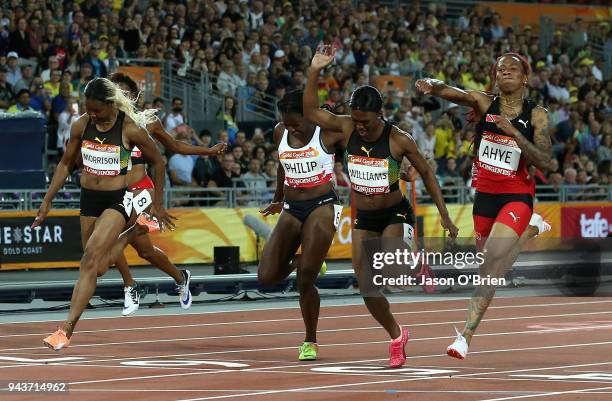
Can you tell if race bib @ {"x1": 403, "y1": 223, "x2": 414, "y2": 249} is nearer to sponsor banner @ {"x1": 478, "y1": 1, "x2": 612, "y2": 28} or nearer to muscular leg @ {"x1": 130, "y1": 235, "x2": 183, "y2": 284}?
muscular leg @ {"x1": 130, "y1": 235, "x2": 183, "y2": 284}

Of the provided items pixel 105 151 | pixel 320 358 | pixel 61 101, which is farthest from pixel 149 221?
pixel 61 101

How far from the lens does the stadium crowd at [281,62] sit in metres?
24.8

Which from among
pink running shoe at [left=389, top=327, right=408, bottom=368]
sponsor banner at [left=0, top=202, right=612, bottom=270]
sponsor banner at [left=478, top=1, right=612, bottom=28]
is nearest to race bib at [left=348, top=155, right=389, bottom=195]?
pink running shoe at [left=389, top=327, right=408, bottom=368]

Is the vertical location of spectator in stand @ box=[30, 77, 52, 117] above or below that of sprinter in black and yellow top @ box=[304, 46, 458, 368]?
below

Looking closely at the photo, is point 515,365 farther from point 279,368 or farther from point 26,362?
point 26,362

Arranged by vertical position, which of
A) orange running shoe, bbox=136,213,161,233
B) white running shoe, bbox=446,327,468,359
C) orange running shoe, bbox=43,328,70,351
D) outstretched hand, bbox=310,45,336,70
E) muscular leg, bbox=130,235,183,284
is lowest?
muscular leg, bbox=130,235,183,284

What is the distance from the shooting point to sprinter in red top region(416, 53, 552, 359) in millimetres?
11367

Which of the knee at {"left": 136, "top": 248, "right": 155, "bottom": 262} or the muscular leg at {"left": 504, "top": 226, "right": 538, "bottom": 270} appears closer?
the muscular leg at {"left": 504, "top": 226, "right": 538, "bottom": 270}

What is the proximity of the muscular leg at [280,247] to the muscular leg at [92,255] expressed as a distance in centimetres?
136

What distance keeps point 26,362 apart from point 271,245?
2.38m

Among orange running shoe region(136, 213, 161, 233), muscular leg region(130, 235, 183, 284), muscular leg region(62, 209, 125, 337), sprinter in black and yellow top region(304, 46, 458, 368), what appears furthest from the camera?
orange running shoe region(136, 213, 161, 233)

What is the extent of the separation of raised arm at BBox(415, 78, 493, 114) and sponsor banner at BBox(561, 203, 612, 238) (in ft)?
56.4

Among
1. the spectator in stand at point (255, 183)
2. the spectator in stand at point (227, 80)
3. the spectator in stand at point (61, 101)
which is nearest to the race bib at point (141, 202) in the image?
the spectator in stand at point (61, 101)

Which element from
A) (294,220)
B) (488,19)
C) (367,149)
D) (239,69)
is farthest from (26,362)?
(488,19)
